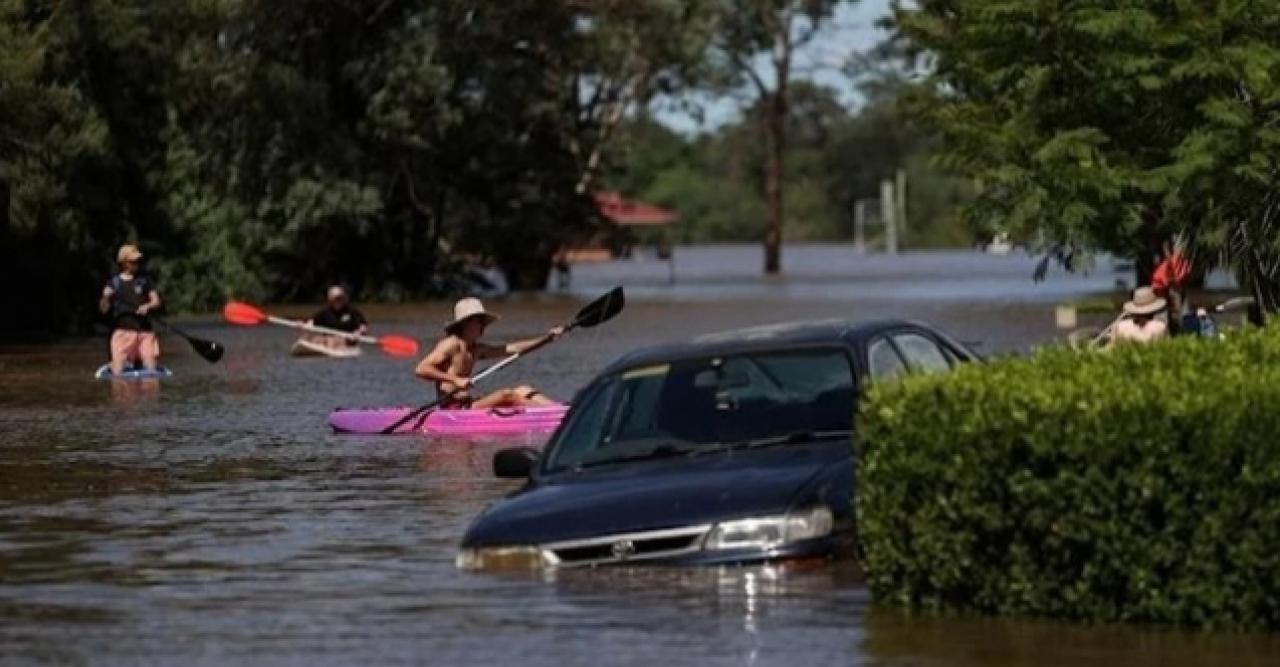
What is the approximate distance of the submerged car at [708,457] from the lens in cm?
1373

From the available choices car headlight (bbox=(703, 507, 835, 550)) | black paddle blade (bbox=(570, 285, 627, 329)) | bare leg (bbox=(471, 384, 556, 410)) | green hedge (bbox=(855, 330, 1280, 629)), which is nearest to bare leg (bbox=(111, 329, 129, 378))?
black paddle blade (bbox=(570, 285, 627, 329))

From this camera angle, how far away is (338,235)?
66938mm

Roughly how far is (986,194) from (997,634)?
31.1 meters

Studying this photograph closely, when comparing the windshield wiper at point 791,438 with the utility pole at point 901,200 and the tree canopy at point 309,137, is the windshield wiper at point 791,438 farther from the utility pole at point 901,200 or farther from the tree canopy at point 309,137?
the utility pole at point 901,200

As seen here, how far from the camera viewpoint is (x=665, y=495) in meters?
13.9

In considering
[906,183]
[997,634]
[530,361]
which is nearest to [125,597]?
[997,634]

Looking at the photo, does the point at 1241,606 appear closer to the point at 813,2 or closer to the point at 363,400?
the point at 363,400

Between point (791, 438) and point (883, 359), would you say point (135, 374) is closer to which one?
point (883, 359)

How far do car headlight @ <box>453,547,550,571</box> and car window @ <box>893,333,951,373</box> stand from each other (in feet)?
7.99

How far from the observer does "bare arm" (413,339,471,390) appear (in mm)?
25250

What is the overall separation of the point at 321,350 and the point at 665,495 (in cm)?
2638

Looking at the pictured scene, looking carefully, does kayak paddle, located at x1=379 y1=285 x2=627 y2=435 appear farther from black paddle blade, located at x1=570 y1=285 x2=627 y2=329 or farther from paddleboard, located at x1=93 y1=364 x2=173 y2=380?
paddleboard, located at x1=93 y1=364 x2=173 y2=380

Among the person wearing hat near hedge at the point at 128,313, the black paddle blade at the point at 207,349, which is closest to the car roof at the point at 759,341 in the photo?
the person wearing hat near hedge at the point at 128,313

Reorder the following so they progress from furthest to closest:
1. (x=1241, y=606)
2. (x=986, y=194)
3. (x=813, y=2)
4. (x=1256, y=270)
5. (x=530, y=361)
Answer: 1. (x=813, y=2)
2. (x=986, y=194)
3. (x=530, y=361)
4. (x=1256, y=270)
5. (x=1241, y=606)
